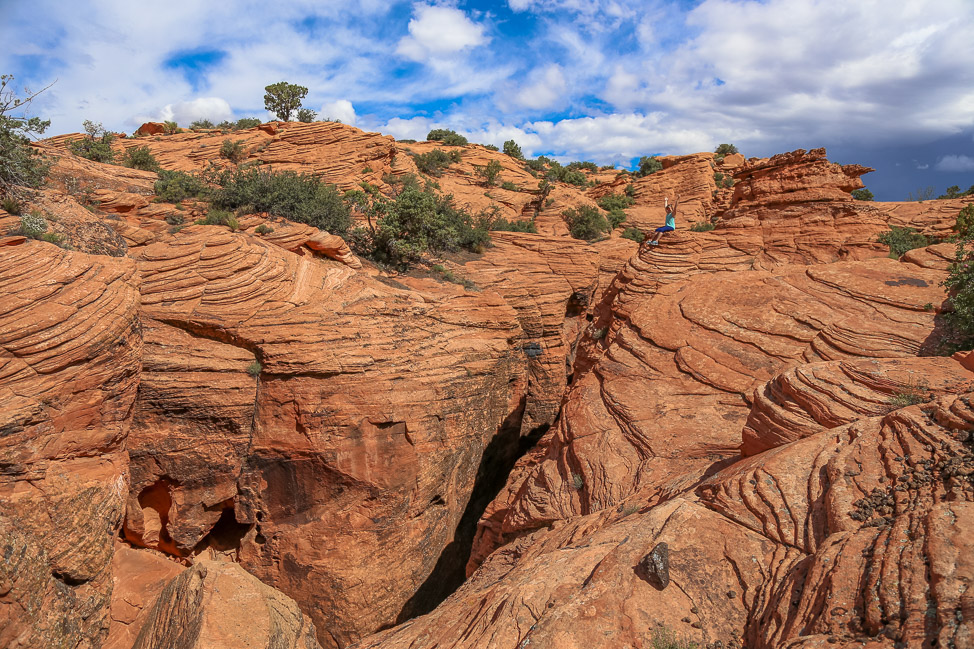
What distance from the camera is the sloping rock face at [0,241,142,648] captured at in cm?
663

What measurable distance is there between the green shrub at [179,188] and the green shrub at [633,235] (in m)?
20.4

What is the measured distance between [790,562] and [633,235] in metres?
23.8

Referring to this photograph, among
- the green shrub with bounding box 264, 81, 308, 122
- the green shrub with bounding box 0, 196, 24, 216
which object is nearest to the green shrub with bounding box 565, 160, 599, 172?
the green shrub with bounding box 264, 81, 308, 122

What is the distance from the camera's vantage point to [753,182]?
48.2ft

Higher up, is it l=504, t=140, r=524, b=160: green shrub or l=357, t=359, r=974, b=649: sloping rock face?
l=504, t=140, r=524, b=160: green shrub

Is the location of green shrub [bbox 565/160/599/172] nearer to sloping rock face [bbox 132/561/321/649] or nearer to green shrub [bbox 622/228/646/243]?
green shrub [bbox 622/228/646/243]

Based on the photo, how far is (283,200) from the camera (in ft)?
47.4

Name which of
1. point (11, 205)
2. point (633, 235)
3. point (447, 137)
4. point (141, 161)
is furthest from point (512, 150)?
point (11, 205)

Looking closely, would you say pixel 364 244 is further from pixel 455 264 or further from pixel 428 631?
pixel 428 631

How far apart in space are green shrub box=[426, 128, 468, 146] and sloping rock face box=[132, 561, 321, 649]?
109 ft

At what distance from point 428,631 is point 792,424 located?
542 cm

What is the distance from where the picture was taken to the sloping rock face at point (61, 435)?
6633 mm

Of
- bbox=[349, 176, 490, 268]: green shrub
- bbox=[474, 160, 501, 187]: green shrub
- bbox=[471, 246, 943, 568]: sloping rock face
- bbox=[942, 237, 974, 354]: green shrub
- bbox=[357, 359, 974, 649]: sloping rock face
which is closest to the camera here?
bbox=[357, 359, 974, 649]: sloping rock face

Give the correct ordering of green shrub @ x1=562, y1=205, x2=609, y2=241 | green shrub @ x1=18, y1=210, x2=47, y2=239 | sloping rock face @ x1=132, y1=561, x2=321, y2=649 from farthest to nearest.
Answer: green shrub @ x1=562, y1=205, x2=609, y2=241, green shrub @ x1=18, y1=210, x2=47, y2=239, sloping rock face @ x1=132, y1=561, x2=321, y2=649
